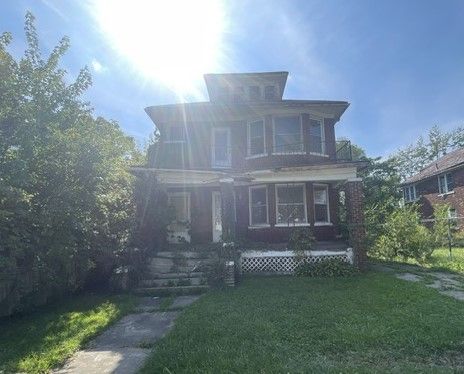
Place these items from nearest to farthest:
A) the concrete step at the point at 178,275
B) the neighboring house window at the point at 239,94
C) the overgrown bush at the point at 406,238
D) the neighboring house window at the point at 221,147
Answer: the concrete step at the point at 178,275 < the overgrown bush at the point at 406,238 < the neighboring house window at the point at 221,147 < the neighboring house window at the point at 239,94

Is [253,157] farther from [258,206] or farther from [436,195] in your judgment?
[436,195]

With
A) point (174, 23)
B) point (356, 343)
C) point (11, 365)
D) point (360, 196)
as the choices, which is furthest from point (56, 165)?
point (360, 196)

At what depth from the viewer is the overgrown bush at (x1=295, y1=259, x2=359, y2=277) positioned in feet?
38.4

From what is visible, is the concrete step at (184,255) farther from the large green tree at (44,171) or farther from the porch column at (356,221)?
the porch column at (356,221)

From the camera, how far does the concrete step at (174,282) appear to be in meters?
10.8

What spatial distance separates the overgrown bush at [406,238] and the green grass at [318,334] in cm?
630

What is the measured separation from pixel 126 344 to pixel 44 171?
13.4 ft

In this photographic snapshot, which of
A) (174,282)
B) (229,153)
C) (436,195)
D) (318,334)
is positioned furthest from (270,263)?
(436,195)

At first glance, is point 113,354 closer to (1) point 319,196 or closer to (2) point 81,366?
(2) point 81,366

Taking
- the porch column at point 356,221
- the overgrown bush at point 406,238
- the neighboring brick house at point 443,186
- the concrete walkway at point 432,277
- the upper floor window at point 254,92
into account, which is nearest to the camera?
the concrete walkway at point 432,277

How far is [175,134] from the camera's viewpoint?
17.1 m

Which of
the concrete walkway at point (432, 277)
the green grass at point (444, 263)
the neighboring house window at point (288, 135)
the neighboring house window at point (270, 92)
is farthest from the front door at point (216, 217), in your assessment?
the green grass at point (444, 263)

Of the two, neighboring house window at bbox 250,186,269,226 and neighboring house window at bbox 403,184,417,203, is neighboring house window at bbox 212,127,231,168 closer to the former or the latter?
neighboring house window at bbox 250,186,269,226

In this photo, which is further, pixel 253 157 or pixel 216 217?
pixel 253 157
